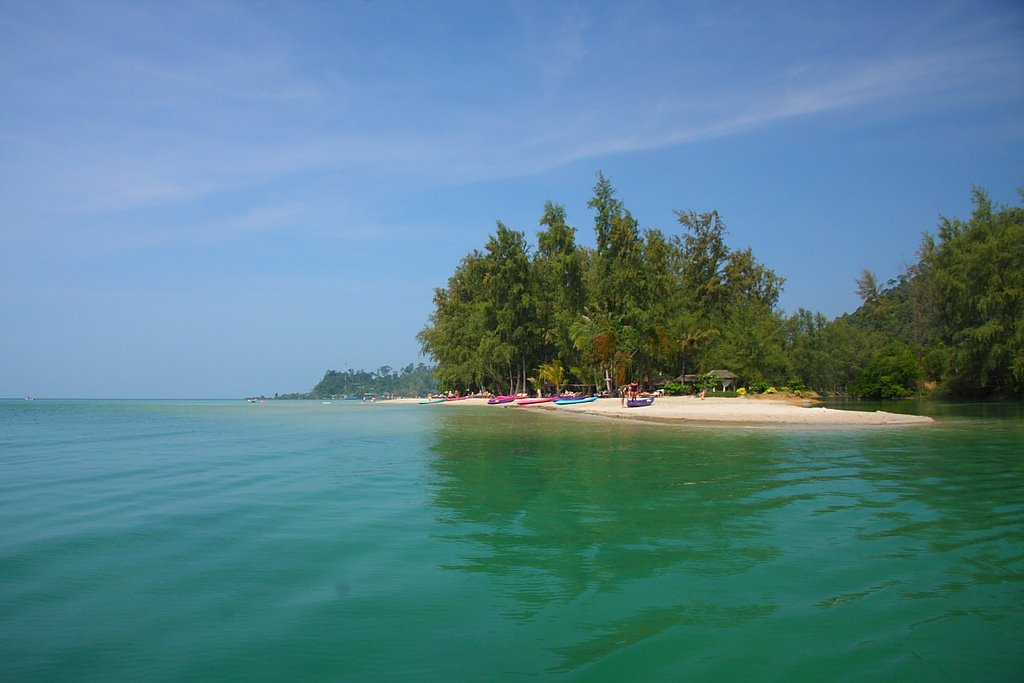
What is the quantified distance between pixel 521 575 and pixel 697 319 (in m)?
57.6

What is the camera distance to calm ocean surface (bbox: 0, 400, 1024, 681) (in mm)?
4207

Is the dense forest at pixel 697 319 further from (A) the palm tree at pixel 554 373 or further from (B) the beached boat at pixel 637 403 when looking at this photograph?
(B) the beached boat at pixel 637 403

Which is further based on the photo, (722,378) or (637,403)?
(722,378)

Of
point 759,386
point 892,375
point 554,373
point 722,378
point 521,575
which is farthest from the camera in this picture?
point 554,373

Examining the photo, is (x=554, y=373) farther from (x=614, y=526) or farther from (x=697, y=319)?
(x=614, y=526)

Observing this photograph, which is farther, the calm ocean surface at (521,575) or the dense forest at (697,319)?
the dense forest at (697,319)

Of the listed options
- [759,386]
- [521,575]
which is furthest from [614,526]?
[759,386]

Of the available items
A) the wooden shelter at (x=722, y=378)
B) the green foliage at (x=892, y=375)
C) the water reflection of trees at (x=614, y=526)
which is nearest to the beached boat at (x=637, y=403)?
the wooden shelter at (x=722, y=378)

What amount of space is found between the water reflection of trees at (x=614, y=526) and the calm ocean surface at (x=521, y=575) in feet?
0.14

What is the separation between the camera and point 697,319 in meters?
60.8

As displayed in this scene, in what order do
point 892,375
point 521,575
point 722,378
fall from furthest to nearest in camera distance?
point 892,375, point 722,378, point 521,575

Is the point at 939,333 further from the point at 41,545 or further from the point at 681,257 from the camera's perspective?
the point at 41,545

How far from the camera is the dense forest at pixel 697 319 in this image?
44.1 m

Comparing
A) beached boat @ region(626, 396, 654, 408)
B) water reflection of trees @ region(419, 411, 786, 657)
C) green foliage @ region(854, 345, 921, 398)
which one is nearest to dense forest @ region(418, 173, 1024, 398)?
green foliage @ region(854, 345, 921, 398)
